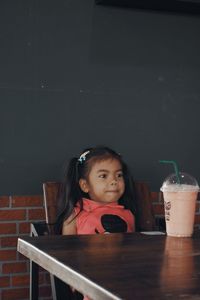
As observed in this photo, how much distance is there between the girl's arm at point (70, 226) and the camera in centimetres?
275

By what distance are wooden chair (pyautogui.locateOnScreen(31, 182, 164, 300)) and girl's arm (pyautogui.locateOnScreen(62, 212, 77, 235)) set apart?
60mm

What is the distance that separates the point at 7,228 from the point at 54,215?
1.29ft

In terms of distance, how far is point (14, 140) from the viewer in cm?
311

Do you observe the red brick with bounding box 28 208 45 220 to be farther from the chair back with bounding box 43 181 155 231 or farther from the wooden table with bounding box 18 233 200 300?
the wooden table with bounding box 18 233 200 300

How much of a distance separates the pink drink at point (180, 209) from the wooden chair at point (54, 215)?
62 cm

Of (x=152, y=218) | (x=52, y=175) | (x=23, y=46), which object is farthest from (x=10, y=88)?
(x=152, y=218)

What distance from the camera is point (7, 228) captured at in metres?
3.13

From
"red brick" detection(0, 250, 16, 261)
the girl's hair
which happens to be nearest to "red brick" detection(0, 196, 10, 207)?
"red brick" detection(0, 250, 16, 261)

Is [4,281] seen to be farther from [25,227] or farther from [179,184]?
[179,184]

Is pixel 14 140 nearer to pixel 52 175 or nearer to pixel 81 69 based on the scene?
pixel 52 175

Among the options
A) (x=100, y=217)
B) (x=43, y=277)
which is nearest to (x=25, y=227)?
(x=43, y=277)

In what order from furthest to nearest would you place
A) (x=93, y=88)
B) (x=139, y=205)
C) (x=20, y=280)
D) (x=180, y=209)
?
(x=93, y=88)
(x=20, y=280)
(x=139, y=205)
(x=180, y=209)

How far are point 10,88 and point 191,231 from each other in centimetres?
142

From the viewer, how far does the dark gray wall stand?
3117 mm
